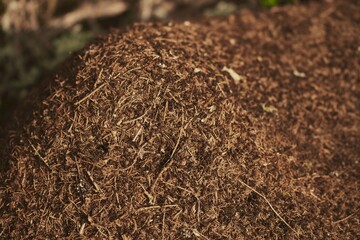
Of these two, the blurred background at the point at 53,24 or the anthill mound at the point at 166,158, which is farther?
the blurred background at the point at 53,24

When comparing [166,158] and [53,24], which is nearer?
[166,158]

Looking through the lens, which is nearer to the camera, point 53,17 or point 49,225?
point 49,225

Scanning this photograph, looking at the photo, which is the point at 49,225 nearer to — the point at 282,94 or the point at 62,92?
the point at 62,92

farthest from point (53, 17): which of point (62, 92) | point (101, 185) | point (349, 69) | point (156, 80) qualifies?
point (349, 69)
